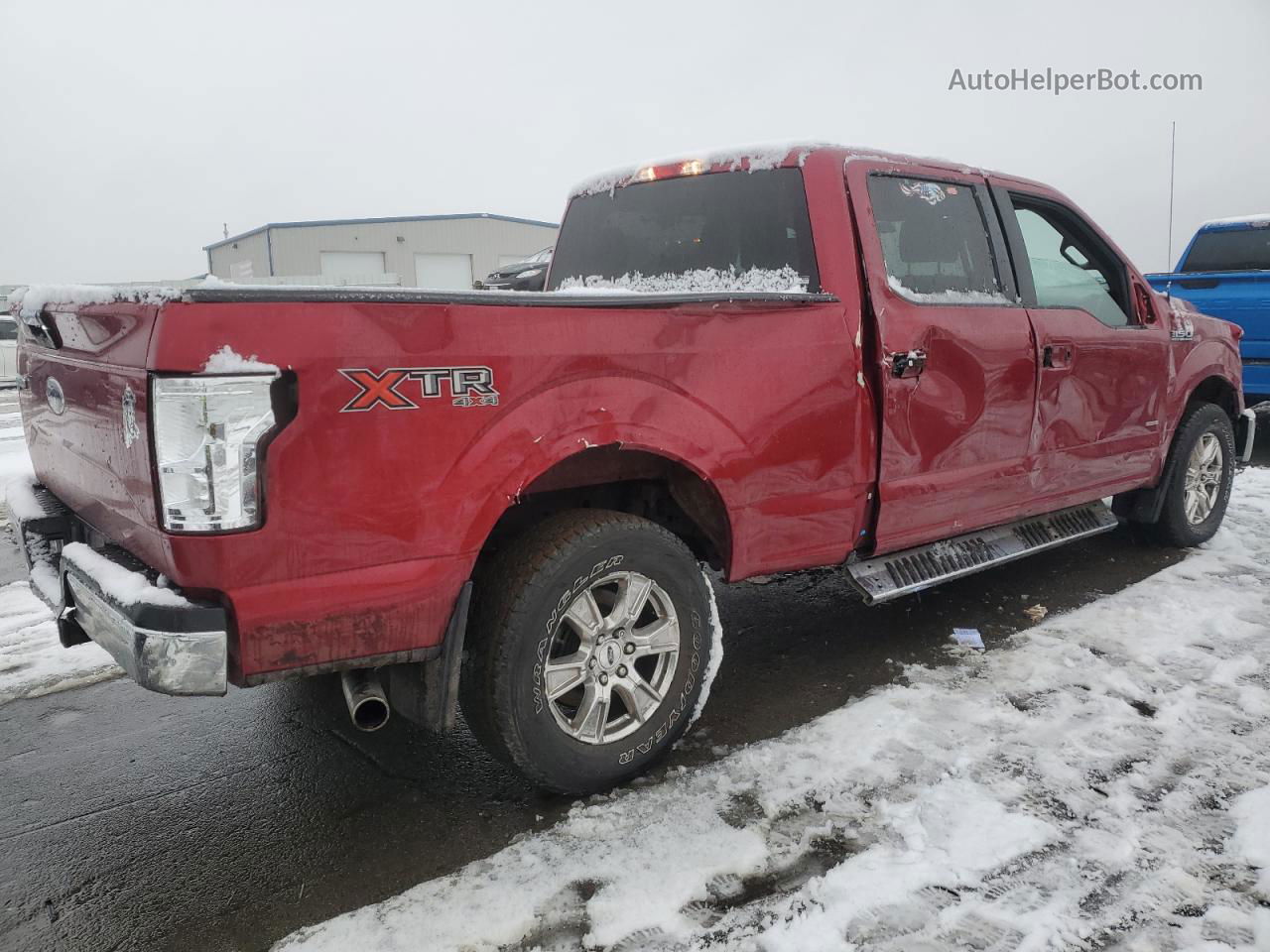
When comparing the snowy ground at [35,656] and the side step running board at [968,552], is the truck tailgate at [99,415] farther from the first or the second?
the side step running board at [968,552]

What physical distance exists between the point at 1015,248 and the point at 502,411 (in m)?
2.71

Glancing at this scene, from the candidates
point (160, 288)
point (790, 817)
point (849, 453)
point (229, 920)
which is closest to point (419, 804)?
point (229, 920)

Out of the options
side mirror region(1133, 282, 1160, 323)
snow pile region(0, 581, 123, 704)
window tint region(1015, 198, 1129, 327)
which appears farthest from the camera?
side mirror region(1133, 282, 1160, 323)

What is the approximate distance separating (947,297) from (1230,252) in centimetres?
776

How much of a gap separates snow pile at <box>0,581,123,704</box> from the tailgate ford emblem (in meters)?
1.22

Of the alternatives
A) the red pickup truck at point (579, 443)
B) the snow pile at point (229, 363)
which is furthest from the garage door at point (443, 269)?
the snow pile at point (229, 363)

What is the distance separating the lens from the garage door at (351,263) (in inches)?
1483

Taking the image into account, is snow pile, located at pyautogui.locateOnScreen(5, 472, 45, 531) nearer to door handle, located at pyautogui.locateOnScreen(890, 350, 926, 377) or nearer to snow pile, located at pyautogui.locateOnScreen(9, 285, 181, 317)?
snow pile, located at pyautogui.locateOnScreen(9, 285, 181, 317)

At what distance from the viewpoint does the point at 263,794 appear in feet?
9.11

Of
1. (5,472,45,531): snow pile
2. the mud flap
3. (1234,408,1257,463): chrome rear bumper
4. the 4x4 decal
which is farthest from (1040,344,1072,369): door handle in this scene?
(5,472,45,531): snow pile

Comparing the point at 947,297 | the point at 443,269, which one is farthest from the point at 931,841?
the point at 443,269

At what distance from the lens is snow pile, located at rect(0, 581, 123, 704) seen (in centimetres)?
361

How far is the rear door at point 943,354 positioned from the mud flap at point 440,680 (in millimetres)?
1690

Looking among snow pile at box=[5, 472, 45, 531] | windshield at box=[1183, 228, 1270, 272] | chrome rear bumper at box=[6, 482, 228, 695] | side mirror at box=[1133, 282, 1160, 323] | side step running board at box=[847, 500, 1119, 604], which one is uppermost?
windshield at box=[1183, 228, 1270, 272]
